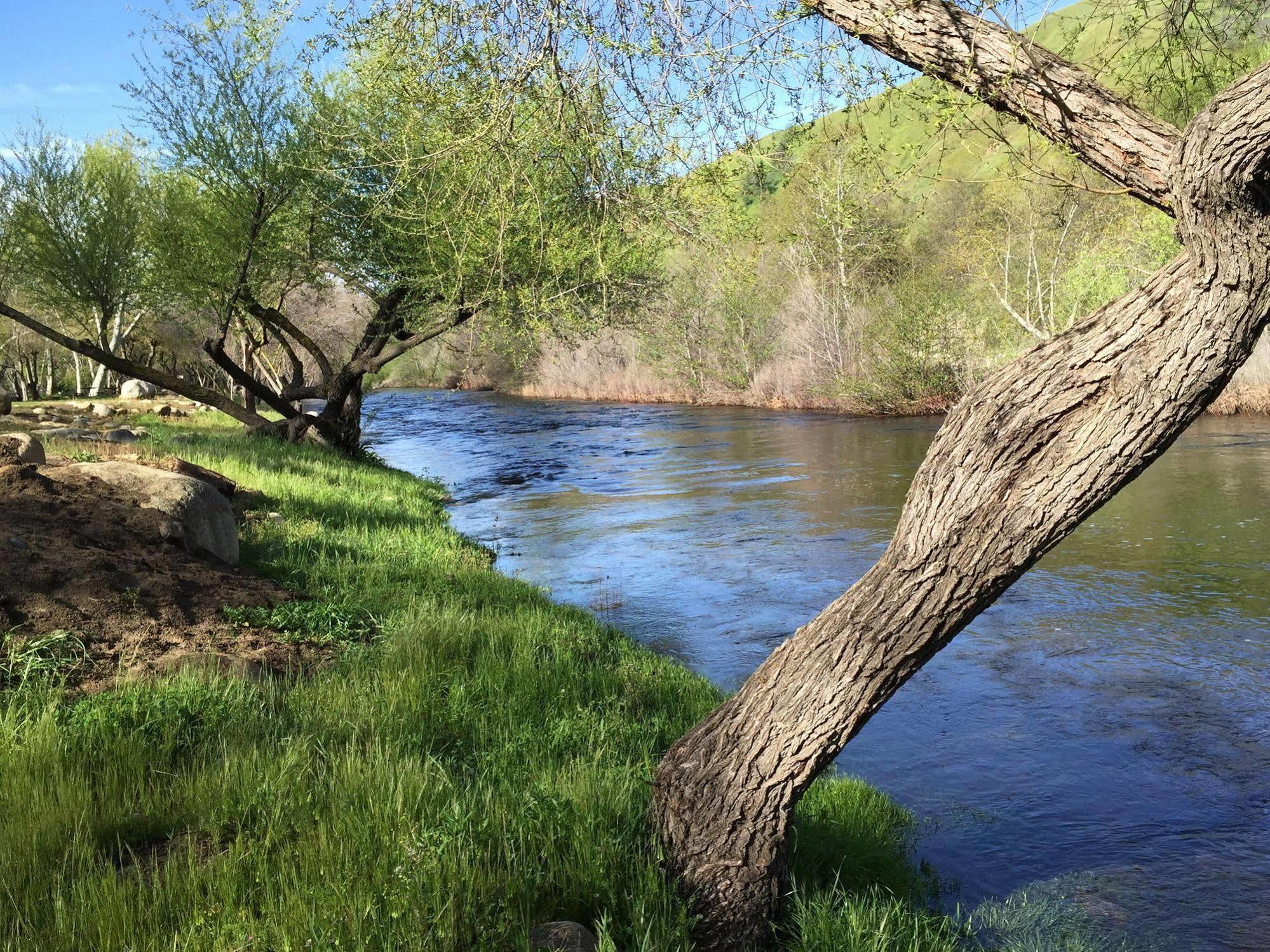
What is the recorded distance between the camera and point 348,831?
3.71m

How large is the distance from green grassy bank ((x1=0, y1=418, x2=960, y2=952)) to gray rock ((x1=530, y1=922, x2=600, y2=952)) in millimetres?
63

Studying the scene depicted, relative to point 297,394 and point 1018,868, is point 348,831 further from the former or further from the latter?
point 297,394

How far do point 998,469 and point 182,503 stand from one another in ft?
23.1

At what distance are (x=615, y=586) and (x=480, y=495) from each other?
906 centimetres

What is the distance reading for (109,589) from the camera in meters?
6.38

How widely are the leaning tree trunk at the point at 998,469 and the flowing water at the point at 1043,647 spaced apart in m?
2.01

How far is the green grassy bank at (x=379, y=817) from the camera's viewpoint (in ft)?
10.6

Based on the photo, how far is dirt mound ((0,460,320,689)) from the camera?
5.71 meters

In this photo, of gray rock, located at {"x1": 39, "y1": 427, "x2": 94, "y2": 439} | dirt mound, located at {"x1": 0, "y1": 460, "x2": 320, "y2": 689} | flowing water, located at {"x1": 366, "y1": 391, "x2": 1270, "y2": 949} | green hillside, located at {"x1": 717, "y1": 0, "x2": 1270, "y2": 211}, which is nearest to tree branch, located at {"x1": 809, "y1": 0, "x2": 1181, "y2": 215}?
green hillside, located at {"x1": 717, "y1": 0, "x2": 1270, "y2": 211}

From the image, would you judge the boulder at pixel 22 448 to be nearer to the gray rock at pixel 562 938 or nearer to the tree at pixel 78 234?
the gray rock at pixel 562 938

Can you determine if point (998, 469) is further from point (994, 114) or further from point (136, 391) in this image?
point (136, 391)

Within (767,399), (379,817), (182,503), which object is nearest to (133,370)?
(182,503)

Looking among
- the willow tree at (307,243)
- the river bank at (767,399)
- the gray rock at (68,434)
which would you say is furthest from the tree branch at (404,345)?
the river bank at (767,399)

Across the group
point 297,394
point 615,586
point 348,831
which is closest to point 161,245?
point 297,394
